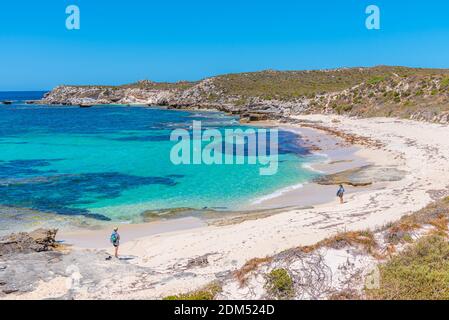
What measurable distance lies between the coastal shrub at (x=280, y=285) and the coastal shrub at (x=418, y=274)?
5.21 ft

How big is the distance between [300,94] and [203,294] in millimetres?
82513

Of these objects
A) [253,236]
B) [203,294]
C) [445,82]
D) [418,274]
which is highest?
[445,82]

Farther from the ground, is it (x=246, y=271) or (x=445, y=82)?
(x=445, y=82)

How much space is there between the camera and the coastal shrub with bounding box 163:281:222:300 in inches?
350

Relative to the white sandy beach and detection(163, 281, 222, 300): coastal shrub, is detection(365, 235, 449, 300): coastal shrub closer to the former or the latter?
detection(163, 281, 222, 300): coastal shrub

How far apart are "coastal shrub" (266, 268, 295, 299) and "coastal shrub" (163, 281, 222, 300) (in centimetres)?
117

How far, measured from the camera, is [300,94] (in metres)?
88.1

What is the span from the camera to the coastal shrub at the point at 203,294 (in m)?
8.89

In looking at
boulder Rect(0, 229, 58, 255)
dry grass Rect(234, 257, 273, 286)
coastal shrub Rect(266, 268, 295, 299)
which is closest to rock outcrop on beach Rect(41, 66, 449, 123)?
dry grass Rect(234, 257, 273, 286)

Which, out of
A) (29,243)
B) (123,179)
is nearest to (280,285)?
(29,243)

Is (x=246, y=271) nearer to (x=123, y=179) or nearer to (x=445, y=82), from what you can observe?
(x=123, y=179)
